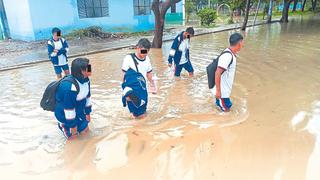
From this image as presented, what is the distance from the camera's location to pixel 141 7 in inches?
904

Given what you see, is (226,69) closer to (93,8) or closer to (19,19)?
(93,8)

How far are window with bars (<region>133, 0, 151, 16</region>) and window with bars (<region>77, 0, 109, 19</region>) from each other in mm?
2614

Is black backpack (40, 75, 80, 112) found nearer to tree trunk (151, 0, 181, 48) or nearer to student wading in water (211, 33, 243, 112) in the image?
student wading in water (211, 33, 243, 112)

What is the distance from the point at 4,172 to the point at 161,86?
14.3ft

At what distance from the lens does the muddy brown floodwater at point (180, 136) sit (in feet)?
12.7

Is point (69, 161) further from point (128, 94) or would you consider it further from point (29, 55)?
point (29, 55)

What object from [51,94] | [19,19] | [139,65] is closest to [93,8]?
[19,19]

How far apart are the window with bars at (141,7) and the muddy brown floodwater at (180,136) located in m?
15.7

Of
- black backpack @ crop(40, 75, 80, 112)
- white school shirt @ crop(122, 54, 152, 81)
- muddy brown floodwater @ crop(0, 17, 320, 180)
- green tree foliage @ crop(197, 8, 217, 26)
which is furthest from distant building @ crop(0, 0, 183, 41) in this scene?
black backpack @ crop(40, 75, 80, 112)

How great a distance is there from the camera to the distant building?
17.8m

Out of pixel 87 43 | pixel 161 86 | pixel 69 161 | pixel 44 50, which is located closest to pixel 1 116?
pixel 69 161

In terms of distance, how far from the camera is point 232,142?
4.50 meters

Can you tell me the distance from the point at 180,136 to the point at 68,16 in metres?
16.4

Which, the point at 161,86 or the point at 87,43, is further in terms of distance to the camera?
the point at 87,43
